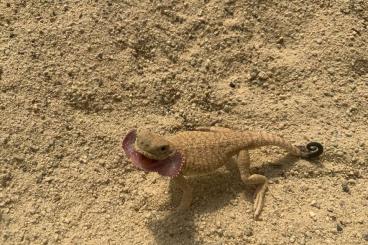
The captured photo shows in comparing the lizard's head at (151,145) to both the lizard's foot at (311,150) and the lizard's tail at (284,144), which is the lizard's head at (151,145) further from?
the lizard's foot at (311,150)

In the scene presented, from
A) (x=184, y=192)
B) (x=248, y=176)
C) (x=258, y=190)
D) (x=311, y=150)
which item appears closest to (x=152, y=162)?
(x=184, y=192)

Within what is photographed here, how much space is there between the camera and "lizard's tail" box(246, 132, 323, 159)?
13.9 feet

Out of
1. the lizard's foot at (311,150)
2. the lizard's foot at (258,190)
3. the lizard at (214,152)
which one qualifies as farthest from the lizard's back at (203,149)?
the lizard's foot at (311,150)

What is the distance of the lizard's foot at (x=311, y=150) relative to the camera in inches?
171

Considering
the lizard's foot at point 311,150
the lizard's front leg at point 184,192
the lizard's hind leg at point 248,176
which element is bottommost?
the lizard's front leg at point 184,192

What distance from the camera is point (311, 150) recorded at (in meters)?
4.38

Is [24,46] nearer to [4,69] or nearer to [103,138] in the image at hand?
[4,69]

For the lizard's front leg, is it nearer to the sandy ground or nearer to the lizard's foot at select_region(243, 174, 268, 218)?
the sandy ground

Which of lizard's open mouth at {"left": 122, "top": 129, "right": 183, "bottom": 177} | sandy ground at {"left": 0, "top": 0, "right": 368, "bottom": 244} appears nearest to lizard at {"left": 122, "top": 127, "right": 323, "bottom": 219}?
lizard's open mouth at {"left": 122, "top": 129, "right": 183, "bottom": 177}

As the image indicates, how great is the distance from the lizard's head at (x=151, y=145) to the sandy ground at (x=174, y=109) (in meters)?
0.65

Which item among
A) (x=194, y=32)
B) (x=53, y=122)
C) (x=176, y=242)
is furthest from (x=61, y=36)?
(x=176, y=242)

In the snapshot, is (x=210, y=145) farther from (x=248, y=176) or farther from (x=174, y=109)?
(x=174, y=109)

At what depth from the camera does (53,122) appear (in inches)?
176

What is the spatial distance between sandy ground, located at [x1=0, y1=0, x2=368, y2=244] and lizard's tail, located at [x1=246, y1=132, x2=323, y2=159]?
4.0 inches
